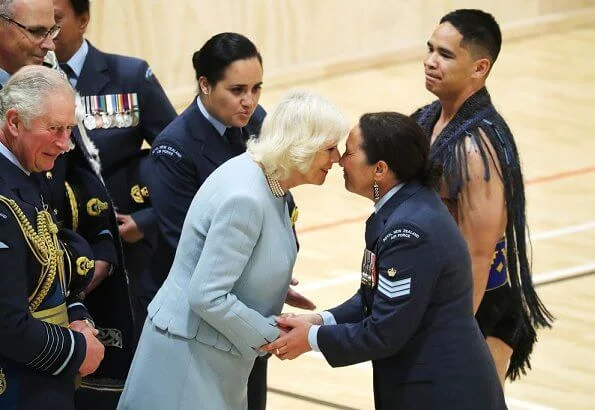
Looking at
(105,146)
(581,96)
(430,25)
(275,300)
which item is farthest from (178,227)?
(430,25)

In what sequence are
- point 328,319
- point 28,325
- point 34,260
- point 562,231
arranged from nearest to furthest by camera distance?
1. point 28,325
2. point 34,260
3. point 328,319
4. point 562,231

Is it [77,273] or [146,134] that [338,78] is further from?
[77,273]

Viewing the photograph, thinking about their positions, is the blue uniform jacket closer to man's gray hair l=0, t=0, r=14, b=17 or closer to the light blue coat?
man's gray hair l=0, t=0, r=14, b=17

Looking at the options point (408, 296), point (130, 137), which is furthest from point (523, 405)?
point (408, 296)

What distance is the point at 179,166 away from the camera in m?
4.59

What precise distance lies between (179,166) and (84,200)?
1.63ft

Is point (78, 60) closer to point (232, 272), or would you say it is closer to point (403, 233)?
point (232, 272)

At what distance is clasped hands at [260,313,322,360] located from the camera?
3.82 meters

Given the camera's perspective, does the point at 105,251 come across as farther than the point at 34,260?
Yes

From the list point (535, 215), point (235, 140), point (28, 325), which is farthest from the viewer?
point (535, 215)

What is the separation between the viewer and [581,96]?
11.1 metres

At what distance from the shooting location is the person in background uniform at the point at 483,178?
4.47 metres

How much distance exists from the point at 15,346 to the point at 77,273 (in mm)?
512

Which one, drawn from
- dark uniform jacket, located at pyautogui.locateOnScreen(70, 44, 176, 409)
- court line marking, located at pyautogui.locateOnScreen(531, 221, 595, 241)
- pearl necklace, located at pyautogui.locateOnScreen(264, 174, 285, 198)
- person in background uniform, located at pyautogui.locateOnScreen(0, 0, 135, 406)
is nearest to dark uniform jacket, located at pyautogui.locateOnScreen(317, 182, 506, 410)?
pearl necklace, located at pyautogui.locateOnScreen(264, 174, 285, 198)
